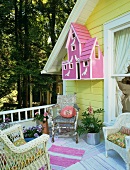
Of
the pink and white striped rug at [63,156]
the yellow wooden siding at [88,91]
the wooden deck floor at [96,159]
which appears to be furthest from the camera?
the yellow wooden siding at [88,91]

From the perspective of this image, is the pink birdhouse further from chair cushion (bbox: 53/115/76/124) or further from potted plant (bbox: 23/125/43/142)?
potted plant (bbox: 23/125/43/142)

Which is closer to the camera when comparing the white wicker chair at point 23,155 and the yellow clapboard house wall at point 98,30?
the white wicker chair at point 23,155

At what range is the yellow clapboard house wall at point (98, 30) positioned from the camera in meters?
2.87

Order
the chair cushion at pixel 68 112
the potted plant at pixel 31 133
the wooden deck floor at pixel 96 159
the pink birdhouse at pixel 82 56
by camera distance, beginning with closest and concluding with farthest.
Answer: the wooden deck floor at pixel 96 159 < the potted plant at pixel 31 133 < the pink birdhouse at pixel 82 56 < the chair cushion at pixel 68 112

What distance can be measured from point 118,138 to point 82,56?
172 cm

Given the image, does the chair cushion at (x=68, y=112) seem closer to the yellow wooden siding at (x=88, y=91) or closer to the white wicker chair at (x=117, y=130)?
the yellow wooden siding at (x=88, y=91)

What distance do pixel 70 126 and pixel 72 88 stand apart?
1.34 m

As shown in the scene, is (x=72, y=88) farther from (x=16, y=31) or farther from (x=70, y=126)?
(x=16, y=31)

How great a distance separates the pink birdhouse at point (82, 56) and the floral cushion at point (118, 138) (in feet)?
3.76

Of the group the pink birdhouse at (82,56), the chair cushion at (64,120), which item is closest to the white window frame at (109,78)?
the pink birdhouse at (82,56)

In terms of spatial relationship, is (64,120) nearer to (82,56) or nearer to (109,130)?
(109,130)

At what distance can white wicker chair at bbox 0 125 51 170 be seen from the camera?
1618 millimetres

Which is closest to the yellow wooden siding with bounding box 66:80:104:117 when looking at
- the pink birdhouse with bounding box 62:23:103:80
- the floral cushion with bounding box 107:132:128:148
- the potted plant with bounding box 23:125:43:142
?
the pink birdhouse with bounding box 62:23:103:80

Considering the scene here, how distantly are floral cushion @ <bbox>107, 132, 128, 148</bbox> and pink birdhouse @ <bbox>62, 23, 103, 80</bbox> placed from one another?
45.1 inches
